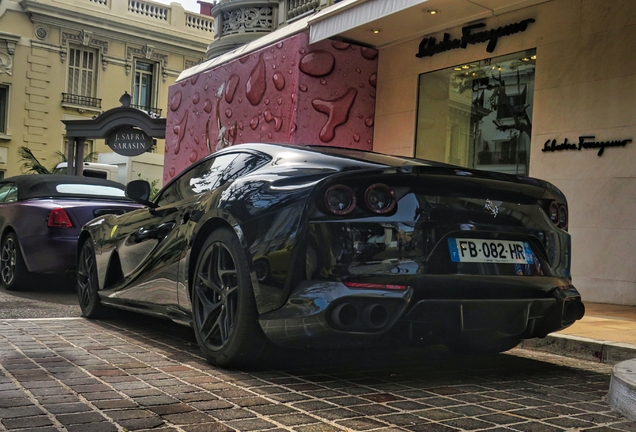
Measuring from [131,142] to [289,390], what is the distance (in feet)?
52.1

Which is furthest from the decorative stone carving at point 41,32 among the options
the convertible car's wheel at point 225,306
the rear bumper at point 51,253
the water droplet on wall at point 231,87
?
the convertible car's wheel at point 225,306

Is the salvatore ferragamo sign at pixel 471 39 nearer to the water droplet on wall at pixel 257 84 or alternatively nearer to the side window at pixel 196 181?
the water droplet on wall at pixel 257 84

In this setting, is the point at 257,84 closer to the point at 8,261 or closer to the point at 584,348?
the point at 8,261

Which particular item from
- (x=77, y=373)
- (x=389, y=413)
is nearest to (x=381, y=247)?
(x=389, y=413)

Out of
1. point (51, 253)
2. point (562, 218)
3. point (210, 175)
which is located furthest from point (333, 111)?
point (562, 218)

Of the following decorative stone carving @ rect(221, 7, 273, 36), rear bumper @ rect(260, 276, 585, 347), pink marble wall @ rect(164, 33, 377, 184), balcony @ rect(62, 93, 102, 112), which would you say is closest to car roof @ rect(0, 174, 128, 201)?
pink marble wall @ rect(164, 33, 377, 184)

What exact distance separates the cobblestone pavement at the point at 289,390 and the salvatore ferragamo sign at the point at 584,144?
4.27m

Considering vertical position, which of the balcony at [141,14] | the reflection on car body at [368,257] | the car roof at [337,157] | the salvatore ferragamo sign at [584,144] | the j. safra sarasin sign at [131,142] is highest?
the balcony at [141,14]

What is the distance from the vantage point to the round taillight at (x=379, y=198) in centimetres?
380

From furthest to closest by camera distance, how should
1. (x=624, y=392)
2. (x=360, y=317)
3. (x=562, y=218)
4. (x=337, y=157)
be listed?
(x=562, y=218)
(x=337, y=157)
(x=360, y=317)
(x=624, y=392)

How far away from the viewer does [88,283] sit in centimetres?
640

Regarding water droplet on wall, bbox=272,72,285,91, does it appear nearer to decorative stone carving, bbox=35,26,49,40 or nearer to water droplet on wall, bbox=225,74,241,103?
water droplet on wall, bbox=225,74,241,103

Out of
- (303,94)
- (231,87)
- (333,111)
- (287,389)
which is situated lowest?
(287,389)

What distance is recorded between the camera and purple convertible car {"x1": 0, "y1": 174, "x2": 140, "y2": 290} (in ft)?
27.2
